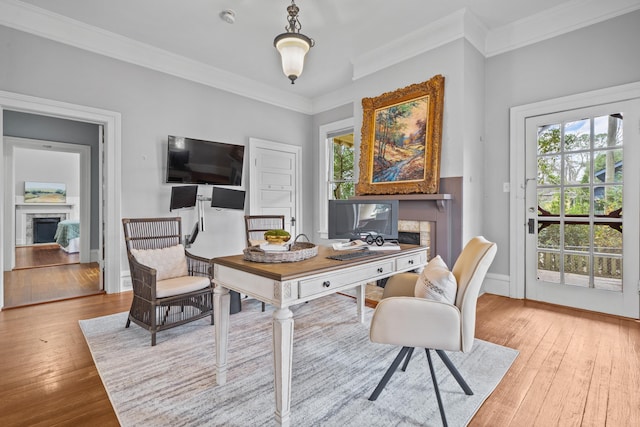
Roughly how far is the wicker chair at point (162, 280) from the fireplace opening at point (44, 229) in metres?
6.81

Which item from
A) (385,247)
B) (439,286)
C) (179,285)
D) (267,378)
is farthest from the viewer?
(179,285)

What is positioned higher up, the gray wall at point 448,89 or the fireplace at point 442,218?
the gray wall at point 448,89

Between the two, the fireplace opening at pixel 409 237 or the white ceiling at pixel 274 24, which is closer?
the white ceiling at pixel 274 24

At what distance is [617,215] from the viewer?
9.98 feet

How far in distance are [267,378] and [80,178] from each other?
222 inches

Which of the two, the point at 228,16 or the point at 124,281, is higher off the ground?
the point at 228,16

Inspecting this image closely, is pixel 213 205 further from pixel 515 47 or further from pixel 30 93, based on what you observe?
pixel 515 47

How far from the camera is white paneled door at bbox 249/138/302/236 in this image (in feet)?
16.7

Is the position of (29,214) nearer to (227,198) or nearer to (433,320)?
(227,198)

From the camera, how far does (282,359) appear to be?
4.77ft

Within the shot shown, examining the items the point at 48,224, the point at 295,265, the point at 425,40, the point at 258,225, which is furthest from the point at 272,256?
the point at 48,224

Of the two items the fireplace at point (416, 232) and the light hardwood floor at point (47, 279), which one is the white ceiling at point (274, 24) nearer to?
the fireplace at point (416, 232)

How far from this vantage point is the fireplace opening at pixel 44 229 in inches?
299

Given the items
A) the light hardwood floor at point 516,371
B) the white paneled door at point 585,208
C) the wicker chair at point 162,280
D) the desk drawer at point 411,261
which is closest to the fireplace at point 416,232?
the light hardwood floor at point 516,371
